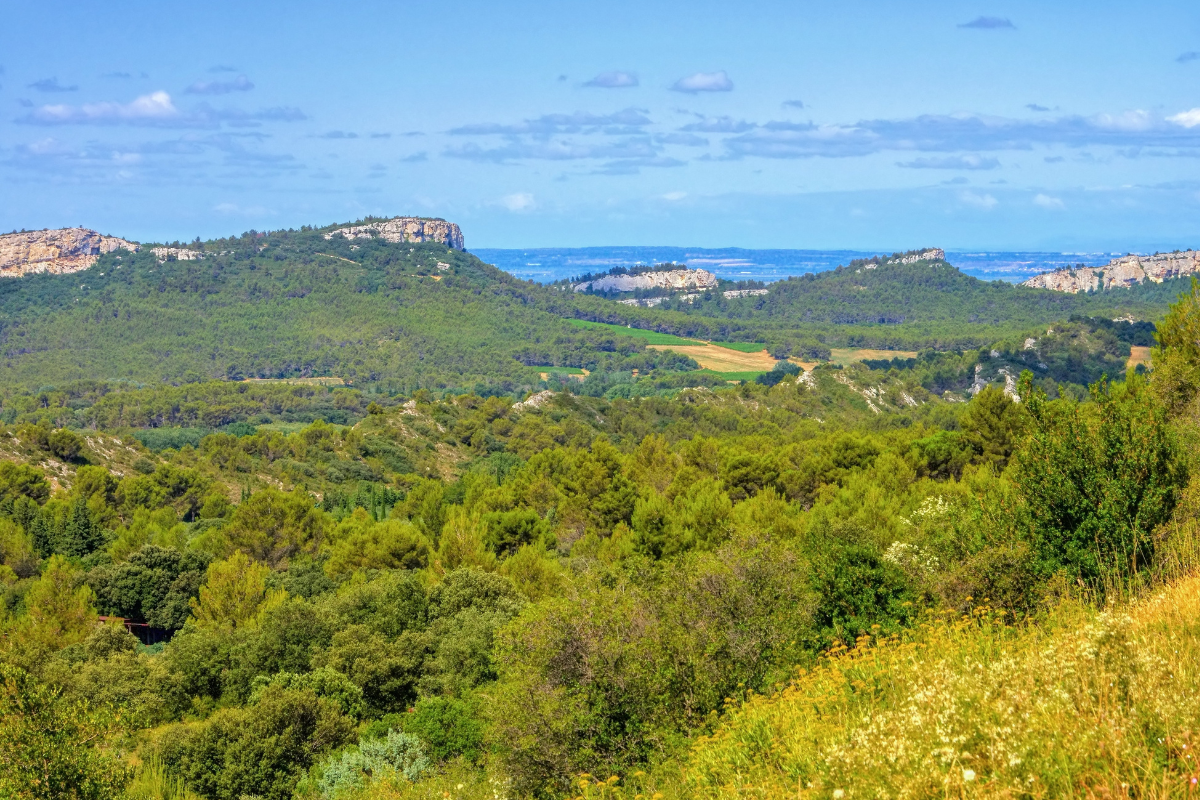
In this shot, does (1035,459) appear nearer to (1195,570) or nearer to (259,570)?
→ (1195,570)

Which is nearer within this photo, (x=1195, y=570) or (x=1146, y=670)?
(x=1146, y=670)

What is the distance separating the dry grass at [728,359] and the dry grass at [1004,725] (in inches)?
6416

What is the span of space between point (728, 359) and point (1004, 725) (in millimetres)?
180285

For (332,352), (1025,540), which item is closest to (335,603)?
(1025,540)

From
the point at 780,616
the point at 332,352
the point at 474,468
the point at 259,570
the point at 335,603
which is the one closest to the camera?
the point at 780,616

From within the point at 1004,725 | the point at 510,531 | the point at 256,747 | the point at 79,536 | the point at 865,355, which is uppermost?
the point at 1004,725

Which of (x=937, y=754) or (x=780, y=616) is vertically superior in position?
(x=937, y=754)

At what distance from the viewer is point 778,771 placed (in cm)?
762

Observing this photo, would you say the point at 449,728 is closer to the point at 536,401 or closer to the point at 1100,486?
the point at 1100,486

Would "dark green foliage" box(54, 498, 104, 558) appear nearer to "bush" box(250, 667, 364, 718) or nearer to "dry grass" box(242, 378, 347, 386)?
"bush" box(250, 667, 364, 718)

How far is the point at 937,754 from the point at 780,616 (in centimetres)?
840

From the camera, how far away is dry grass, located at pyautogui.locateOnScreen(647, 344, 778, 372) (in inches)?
6833

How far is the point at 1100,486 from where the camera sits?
1245 centimetres

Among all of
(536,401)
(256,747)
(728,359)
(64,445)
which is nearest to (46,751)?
(256,747)
